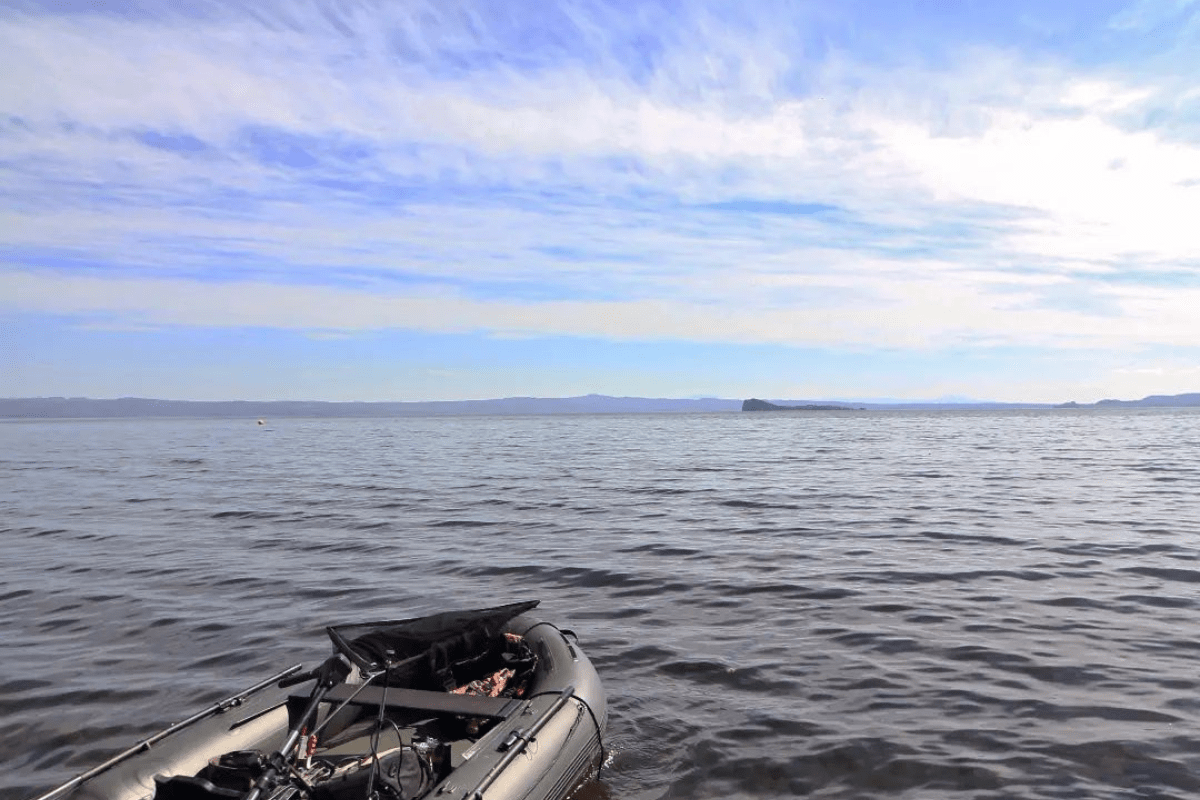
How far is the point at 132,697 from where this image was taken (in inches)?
336

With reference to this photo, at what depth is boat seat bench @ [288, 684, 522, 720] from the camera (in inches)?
241

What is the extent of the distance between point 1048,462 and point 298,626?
33.7m

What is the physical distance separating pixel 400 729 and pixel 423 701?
0.26 metres

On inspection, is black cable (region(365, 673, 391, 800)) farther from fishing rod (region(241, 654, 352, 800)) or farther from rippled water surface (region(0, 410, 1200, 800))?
rippled water surface (region(0, 410, 1200, 800))

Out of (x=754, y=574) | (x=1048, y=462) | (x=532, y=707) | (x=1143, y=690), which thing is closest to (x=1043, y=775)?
(x=1143, y=690)

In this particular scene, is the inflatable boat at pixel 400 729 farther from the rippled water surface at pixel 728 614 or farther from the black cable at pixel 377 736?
the rippled water surface at pixel 728 614

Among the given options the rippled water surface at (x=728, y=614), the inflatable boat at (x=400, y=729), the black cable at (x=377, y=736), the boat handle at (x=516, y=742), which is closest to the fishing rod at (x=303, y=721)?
the inflatable boat at (x=400, y=729)

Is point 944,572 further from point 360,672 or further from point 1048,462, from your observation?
point 1048,462

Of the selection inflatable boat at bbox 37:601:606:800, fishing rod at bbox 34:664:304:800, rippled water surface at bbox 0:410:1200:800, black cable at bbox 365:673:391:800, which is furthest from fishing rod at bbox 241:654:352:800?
rippled water surface at bbox 0:410:1200:800

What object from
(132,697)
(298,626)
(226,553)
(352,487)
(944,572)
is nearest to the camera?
(132,697)

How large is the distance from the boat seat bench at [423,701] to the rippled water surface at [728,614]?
1150 mm

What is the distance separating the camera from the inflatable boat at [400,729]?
5.02 meters

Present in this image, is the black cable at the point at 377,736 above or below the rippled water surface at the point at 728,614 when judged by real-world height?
above

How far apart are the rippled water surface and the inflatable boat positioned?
3.07ft
